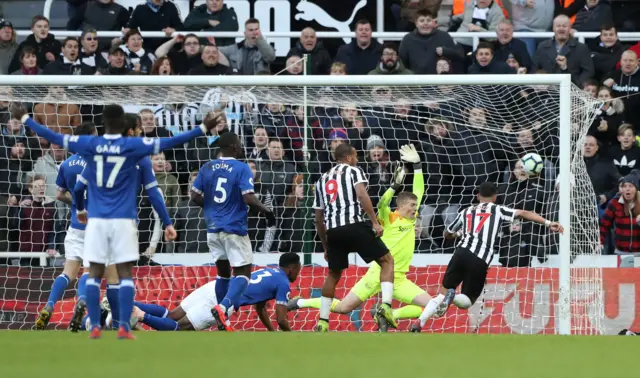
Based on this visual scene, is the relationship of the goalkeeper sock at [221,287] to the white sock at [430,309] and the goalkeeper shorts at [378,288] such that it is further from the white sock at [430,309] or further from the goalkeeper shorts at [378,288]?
the white sock at [430,309]

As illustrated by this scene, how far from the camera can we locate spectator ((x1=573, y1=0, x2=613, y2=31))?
57.8 ft

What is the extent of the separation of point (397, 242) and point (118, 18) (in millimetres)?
6466

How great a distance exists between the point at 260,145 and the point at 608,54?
17.3 feet

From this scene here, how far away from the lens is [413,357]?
8.20 m

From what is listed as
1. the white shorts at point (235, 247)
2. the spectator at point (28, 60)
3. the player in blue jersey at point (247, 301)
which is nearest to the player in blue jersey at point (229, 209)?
the white shorts at point (235, 247)

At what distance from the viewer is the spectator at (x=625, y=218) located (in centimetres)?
1419

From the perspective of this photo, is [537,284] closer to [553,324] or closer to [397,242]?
[553,324]

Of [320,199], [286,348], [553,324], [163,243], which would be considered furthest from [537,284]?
[286,348]

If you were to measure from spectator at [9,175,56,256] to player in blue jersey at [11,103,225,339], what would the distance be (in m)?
4.76

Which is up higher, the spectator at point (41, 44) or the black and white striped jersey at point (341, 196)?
the spectator at point (41, 44)

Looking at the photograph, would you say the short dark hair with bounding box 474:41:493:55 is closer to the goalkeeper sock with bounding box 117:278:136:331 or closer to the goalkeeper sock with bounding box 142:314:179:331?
the goalkeeper sock with bounding box 142:314:179:331

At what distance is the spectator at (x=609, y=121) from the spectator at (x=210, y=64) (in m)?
4.85

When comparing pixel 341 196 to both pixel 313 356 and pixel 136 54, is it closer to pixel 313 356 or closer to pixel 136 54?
pixel 313 356

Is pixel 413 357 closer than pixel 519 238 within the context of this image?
Yes
